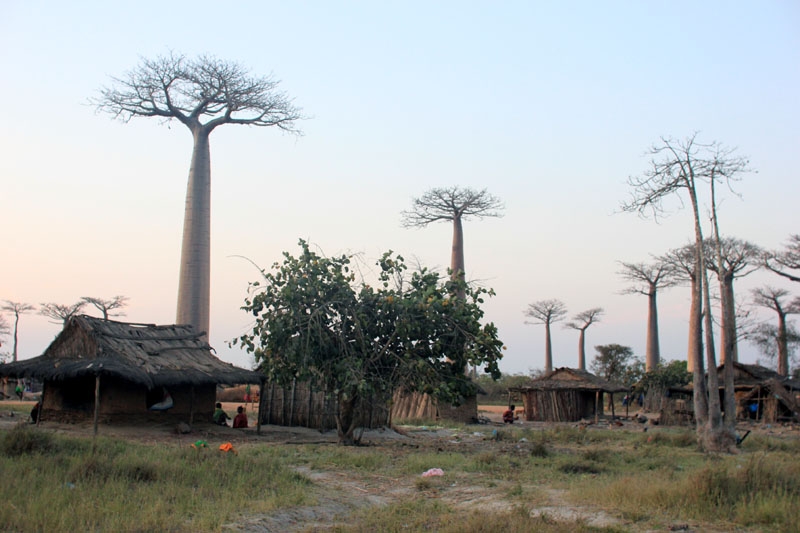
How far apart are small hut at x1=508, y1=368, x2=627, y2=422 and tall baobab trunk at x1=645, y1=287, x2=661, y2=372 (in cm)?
1267

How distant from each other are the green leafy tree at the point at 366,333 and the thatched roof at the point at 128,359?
6.17ft

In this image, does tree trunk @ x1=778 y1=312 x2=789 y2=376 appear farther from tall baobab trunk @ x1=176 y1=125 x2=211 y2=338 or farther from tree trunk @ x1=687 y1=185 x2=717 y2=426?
tall baobab trunk @ x1=176 y1=125 x2=211 y2=338

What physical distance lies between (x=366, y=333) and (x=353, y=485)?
4701 millimetres

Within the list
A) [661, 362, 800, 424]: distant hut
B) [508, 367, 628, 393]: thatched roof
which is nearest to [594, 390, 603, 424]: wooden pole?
[508, 367, 628, 393]: thatched roof

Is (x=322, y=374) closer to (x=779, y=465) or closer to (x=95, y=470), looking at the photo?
(x=95, y=470)

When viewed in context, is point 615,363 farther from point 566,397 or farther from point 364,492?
point 364,492

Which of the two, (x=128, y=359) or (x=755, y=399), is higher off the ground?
(x=128, y=359)

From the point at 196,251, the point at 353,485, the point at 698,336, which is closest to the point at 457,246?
the point at 196,251

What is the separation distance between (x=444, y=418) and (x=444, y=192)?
33.6 ft

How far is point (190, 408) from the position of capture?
15.1m

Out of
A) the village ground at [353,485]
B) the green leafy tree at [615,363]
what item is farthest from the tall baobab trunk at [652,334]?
the village ground at [353,485]

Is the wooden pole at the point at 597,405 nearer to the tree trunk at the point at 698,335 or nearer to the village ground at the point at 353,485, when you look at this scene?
the village ground at the point at 353,485

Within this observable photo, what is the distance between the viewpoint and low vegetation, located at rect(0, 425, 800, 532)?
591cm

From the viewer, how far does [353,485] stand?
8508mm
